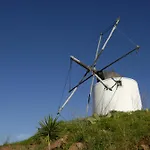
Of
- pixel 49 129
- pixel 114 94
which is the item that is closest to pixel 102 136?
pixel 49 129

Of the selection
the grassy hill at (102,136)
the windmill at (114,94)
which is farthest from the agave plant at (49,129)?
the windmill at (114,94)

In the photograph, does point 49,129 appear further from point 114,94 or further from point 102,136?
point 114,94

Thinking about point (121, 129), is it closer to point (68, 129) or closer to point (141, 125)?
point (141, 125)

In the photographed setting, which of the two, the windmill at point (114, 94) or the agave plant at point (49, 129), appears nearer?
the agave plant at point (49, 129)

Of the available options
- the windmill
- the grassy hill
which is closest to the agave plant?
the grassy hill

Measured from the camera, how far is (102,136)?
559 inches

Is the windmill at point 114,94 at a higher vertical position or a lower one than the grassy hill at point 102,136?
higher

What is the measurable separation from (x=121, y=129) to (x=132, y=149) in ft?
8.06

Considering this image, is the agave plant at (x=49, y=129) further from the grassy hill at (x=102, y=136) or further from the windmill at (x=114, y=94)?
the windmill at (x=114, y=94)

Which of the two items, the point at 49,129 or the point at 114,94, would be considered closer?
the point at 49,129

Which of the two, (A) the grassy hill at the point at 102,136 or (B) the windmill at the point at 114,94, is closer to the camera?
(A) the grassy hill at the point at 102,136

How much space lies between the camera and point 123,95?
24.7 meters

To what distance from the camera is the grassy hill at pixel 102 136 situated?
12.7 meters

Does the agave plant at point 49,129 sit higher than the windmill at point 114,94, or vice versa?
the windmill at point 114,94
